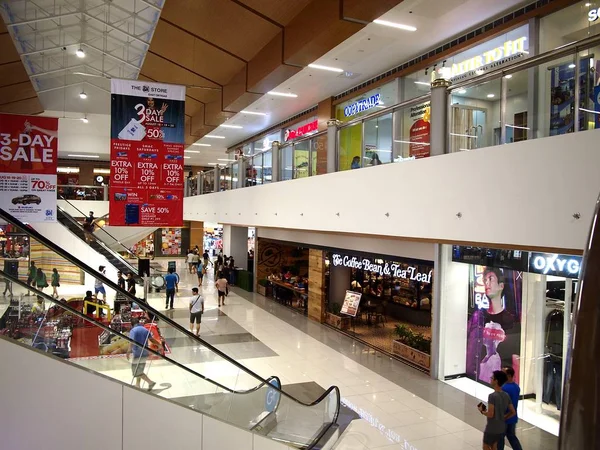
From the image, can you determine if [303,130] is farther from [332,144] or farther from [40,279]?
[40,279]

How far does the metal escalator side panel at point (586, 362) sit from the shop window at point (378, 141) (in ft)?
23.7

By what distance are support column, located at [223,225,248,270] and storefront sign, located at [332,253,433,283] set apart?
10859mm

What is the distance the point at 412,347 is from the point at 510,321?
2883mm

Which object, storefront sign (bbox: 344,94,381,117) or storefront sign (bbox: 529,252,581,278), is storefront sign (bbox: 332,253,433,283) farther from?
storefront sign (bbox: 344,94,381,117)

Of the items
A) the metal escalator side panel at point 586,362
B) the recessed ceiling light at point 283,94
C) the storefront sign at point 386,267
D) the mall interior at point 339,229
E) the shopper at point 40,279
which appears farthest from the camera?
the recessed ceiling light at point 283,94

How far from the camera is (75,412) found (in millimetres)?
3830

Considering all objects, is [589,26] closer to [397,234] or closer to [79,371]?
[397,234]

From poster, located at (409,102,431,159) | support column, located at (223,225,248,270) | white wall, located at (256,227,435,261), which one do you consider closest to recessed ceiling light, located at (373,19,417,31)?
poster, located at (409,102,431,159)

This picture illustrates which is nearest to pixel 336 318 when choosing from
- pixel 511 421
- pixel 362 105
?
pixel 362 105

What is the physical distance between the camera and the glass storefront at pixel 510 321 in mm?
7543

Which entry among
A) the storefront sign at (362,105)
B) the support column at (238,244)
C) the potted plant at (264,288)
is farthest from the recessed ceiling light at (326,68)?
the support column at (238,244)

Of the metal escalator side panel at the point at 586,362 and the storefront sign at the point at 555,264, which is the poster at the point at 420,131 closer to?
the storefront sign at the point at 555,264

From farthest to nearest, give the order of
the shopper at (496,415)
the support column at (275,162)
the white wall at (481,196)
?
the support column at (275,162), the shopper at (496,415), the white wall at (481,196)

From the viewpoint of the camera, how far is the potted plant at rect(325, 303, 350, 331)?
14016 millimetres
